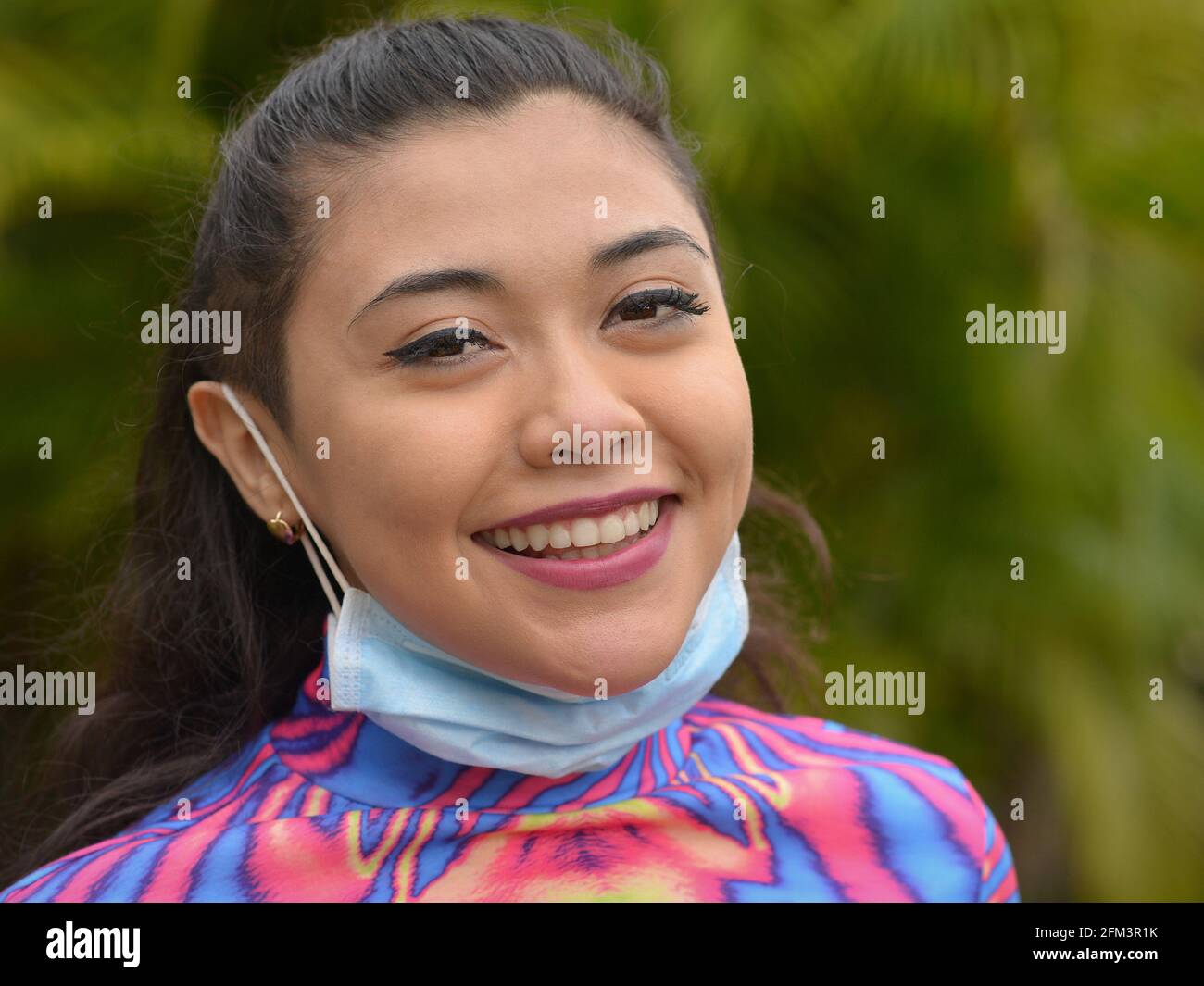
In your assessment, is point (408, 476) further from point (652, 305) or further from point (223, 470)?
point (223, 470)

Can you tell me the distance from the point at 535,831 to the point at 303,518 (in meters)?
0.52

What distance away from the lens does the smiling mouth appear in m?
1.59

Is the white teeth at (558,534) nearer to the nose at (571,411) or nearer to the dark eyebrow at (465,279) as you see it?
the nose at (571,411)

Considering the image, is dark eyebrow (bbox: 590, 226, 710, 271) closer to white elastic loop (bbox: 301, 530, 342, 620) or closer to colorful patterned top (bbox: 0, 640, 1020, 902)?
white elastic loop (bbox: 301, 530, 342, 620)

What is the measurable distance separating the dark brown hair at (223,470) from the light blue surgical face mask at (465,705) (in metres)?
0.29

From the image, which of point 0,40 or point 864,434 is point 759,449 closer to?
point 864,434

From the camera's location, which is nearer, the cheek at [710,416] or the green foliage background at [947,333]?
the cheek at [710,416]

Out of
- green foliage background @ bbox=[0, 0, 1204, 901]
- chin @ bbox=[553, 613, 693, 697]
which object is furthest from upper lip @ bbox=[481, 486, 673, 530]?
green foliage background @ bbox=[0, 0, 1204, 901]

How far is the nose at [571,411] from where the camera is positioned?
152 cm

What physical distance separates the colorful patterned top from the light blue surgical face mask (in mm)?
70

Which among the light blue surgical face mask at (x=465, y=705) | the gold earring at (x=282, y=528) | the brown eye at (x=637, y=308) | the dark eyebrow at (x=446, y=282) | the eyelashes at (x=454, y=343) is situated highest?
the dark eyebrow at (x=446, y=282)

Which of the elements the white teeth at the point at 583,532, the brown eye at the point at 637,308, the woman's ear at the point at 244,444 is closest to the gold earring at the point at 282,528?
the woman's ear at the point at 244,444

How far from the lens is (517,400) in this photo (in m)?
1.56
